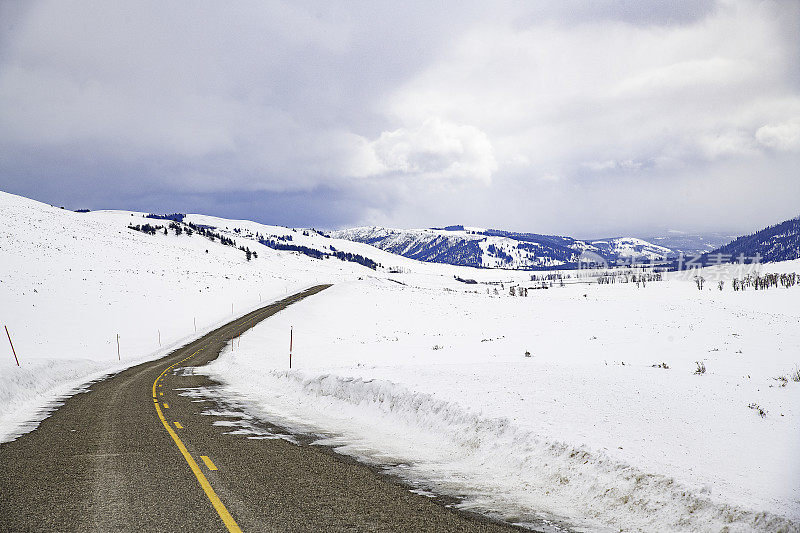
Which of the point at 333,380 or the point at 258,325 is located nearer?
the point at 333,380

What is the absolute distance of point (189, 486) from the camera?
6.66 m

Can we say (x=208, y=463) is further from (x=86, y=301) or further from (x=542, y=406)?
(x=86, y=301)

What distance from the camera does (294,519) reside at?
17.8 ft

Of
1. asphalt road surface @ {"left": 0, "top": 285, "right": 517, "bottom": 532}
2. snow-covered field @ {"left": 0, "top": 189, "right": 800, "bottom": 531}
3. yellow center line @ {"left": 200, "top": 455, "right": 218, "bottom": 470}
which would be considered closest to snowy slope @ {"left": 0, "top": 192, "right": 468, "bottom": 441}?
snow-covered field @ {"left": 0, "top": 189, "right": 800, "bottom": 531}

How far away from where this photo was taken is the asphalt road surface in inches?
212

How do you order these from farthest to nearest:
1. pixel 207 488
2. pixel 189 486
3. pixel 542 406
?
pixel 542 406 → pixel 189 486 → pixel 207 488

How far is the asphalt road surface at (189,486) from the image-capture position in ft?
17.7

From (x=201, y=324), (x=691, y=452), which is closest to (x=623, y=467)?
(x=691, y=452)

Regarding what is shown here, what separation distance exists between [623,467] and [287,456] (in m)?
5.66

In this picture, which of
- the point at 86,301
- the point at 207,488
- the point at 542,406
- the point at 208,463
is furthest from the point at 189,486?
the point at 86,301

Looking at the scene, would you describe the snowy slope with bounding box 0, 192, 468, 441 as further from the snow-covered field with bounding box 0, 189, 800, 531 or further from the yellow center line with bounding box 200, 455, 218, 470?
the yellow center line with bounding box 200, 455, 218, 470

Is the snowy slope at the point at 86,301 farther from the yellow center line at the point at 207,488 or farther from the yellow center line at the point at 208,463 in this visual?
the yellow center line at the point at 208,463

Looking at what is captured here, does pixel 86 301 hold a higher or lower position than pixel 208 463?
higher

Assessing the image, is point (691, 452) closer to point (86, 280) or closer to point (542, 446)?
point (542, 446)
